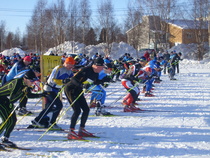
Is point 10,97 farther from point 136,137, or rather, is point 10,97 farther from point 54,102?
point 136,137

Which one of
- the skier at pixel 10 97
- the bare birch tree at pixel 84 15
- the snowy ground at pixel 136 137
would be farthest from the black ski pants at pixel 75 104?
the bare birch tree at pixel 84 15

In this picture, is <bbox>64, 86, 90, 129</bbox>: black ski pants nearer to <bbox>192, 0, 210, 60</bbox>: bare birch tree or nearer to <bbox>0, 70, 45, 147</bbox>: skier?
<bbox>0, 70, 45, 147</bbox>: skier

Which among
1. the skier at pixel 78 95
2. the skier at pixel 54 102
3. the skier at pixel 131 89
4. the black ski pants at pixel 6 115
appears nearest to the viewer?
the black ski pants at pixel 6 115

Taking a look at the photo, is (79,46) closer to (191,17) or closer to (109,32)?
(109,32)

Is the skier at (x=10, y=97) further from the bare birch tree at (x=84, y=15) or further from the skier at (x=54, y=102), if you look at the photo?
the bare birch tree at (x=84, y=15)

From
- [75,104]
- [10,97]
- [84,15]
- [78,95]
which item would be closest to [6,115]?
[10,97]

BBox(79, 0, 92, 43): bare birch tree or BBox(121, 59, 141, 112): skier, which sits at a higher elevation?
BBox(79, 0, 92, 43): bare birch tree

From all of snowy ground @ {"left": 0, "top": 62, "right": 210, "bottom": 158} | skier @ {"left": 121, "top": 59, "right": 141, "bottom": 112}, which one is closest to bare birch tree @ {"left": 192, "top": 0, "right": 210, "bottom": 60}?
snowy ground @ {"left": 0, "top": 62, "right": 210, "bottom": 158}

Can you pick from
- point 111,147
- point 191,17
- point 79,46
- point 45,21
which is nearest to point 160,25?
point 191,17

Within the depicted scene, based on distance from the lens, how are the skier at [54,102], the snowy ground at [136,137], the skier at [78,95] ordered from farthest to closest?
the skier at [54,102], the skier at [78,95], the snowy ground at [136,137]

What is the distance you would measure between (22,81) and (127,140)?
2444 mm

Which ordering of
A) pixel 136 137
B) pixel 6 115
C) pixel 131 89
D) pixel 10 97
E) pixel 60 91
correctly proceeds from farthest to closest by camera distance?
pixel 131 89, pixel 60 91, pixel 136 137, pixel 6 115, pixel 10 97

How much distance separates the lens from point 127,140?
5.62 meters

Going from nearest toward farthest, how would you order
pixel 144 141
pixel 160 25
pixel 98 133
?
1. pixel 144 141
2. pixel 98 133
3. pixel 160 25
